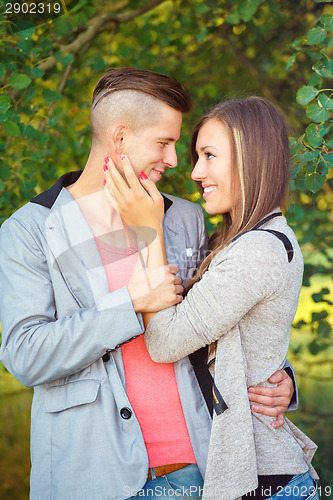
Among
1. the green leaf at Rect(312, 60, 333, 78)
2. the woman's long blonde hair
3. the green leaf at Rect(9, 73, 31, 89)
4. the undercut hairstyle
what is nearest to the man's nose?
the undercut hairstyle

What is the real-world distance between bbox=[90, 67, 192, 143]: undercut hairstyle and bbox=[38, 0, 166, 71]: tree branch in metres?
1.32

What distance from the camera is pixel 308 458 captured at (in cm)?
187

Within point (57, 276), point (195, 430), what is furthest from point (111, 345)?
point (195, 430)

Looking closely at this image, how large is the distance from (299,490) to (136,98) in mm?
1437

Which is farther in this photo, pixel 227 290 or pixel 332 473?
pixel 332 473

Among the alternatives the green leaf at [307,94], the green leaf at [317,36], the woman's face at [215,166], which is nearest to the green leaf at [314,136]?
the green leaf at [307,94]

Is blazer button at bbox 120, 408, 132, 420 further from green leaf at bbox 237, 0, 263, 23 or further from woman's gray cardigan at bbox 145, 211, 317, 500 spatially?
green leaf at bbox 237, 0, 263, 23

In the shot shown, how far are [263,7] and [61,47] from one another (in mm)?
1569

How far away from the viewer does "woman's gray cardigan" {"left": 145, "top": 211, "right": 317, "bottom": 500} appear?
165cm

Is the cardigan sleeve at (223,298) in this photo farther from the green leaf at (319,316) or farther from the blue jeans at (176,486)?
the green leaf at (319,316)

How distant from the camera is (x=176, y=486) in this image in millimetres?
1764

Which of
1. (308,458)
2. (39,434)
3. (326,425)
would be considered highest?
(39,434)

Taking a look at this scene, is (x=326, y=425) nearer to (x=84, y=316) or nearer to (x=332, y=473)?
(x=332, y=473)
